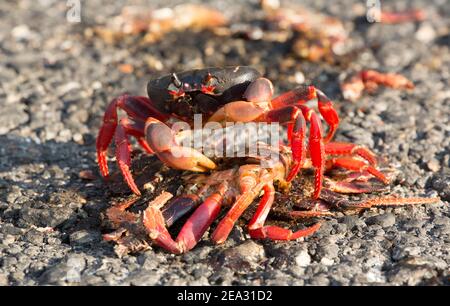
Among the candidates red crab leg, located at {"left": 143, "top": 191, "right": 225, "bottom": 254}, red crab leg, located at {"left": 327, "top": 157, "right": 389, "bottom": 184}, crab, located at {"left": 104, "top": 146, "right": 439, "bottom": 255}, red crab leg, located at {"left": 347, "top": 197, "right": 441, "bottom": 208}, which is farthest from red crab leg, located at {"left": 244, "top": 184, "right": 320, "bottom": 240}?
red crab leg, located at {"left": 327, "top": 157, "right": 389, "bottom": 184}

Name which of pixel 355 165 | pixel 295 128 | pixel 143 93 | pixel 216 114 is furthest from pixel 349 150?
pixel 143 93

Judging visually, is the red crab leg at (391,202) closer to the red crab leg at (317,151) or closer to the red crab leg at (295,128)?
the red crab leg at (317,151)

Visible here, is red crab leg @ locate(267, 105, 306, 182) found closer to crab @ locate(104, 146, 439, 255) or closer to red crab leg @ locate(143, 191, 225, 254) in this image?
crab @ locate(104, 146, 439, 255)

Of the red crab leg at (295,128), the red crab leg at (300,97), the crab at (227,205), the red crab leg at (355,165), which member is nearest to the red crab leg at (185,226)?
the crab at (227,205)

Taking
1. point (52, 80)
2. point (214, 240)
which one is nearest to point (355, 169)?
point (214, 240)

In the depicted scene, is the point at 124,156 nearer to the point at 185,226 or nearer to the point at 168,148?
the point at 168,148
